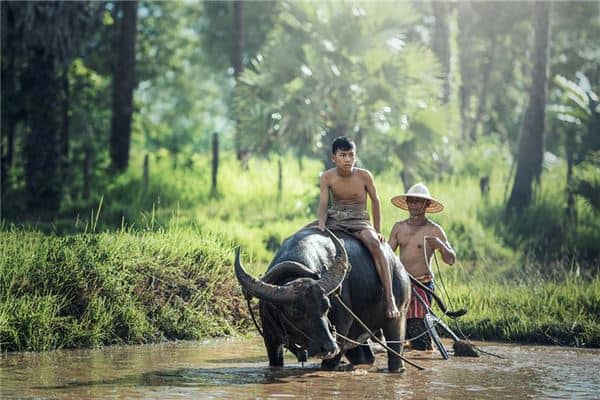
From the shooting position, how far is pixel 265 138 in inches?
1083

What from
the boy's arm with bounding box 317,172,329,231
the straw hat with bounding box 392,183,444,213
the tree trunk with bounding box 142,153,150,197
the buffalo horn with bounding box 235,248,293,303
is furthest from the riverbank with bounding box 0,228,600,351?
the tree trunk with bounding box 142,153,150,197

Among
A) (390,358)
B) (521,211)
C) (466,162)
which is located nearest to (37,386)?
(390,358)

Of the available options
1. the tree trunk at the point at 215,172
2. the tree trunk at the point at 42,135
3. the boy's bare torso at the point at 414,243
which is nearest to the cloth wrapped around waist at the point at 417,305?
the boy's bare torso at the point at 414,243

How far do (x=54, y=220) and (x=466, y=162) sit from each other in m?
14.9

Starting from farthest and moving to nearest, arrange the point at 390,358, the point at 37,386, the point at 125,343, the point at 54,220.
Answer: the point at 54,220, the point at 125,343, the point at 390,358, the point at 37,386

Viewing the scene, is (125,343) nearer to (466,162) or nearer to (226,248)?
(226,248)

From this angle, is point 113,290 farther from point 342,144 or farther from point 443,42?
point 443,42

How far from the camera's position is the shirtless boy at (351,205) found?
11344 mm

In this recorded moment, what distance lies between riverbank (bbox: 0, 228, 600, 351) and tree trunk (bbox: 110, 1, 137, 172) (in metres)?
14.5

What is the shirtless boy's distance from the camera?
1134 cm

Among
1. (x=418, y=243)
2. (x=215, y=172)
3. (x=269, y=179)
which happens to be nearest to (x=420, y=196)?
(x=418, y=243)

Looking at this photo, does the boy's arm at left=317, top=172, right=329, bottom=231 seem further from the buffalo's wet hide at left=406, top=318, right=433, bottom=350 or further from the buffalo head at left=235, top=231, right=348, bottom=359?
the buffalo's wet hide at left=406, top=318, right=433, bottom=350

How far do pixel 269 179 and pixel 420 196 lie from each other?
52.4 feet

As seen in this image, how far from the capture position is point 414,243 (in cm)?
1309
